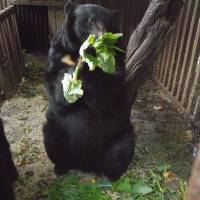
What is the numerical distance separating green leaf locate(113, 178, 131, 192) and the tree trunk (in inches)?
34.3

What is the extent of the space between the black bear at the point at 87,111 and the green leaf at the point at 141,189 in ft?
0.72

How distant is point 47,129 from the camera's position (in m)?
3.07

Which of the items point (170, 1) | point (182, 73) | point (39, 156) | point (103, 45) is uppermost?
point (170, 1)

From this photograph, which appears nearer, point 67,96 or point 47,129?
point 67,96

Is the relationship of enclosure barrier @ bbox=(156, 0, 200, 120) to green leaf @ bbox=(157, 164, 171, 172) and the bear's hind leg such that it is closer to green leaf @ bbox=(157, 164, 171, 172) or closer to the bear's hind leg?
green leaf @ bbox=(157, 164, 171, 172)

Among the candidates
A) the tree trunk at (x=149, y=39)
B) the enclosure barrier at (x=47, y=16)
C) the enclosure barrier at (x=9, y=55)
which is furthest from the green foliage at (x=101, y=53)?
the enclosure barrier at (x=47, y=16)

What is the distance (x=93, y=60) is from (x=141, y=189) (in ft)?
5.04

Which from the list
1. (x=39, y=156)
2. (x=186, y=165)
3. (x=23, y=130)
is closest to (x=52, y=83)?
(x=39, y=156)

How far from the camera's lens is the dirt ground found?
3344 mm

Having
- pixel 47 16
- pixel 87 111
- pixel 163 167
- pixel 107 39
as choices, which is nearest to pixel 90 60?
pixel 107 39

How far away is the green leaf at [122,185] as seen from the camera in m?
3.17

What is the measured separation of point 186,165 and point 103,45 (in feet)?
6.16

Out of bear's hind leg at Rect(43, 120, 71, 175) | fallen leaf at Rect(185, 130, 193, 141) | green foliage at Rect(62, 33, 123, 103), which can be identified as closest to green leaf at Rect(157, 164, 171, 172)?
fallen leaf at Rect(185, 130, 193, 141)

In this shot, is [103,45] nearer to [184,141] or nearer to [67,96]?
[67,96]
